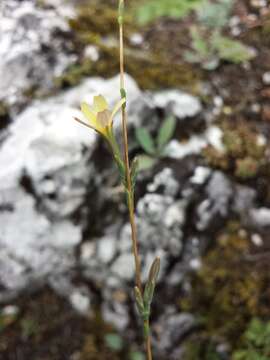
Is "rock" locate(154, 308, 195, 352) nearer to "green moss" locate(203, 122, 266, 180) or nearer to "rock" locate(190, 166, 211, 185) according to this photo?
"rock" locate(190, 166, 211, 185)

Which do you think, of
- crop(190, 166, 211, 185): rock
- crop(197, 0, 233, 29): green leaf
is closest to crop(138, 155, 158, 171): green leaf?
crop(190, 166, 211, 185): rock

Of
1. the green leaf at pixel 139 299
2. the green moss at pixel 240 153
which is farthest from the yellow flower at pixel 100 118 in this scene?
the green moss at pixel 240 153

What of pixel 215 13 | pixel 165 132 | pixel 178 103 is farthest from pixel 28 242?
pixel 215 13

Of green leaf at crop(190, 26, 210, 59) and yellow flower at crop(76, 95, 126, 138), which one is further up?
yellow flower at crop(76, 95, 126, 138)

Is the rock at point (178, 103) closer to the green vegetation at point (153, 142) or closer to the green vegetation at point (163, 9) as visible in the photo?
the green vegetation at point (153, 142)

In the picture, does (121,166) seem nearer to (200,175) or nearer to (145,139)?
(145,139)

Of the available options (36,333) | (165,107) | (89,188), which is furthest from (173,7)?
(36,333)
